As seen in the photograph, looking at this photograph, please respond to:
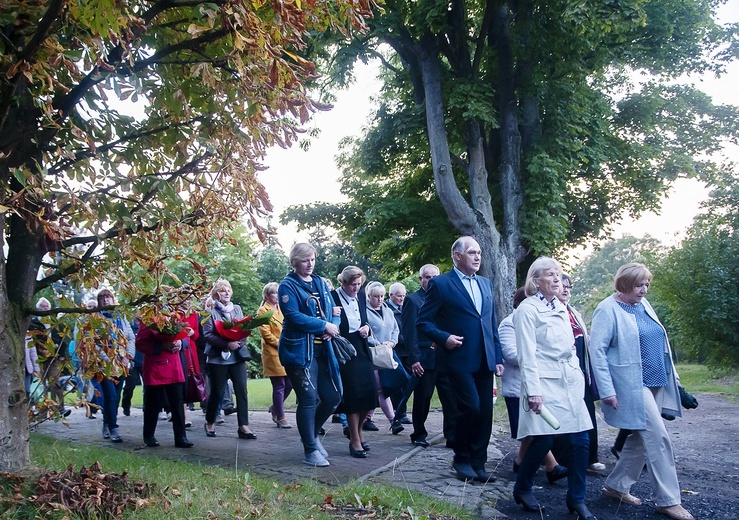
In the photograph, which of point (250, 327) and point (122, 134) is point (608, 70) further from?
point (122, 134)

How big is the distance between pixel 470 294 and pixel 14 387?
398 centimetres

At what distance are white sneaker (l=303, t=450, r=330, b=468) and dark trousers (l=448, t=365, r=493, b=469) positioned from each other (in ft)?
4.15

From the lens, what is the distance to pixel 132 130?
210 inches

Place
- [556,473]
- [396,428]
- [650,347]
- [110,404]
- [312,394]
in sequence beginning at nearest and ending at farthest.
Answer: [650,347] → [556,473] → [312,394] → [110,404] → [396,428]

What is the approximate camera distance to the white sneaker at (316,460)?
22.5 feet

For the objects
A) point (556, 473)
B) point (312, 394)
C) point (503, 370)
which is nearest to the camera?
point (556, 473)

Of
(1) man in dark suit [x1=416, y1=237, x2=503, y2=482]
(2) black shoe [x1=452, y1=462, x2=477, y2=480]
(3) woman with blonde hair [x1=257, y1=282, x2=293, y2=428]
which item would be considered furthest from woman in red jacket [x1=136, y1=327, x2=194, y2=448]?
(2) black shoe [x1=452, y1=462, x2=477, y2=480]

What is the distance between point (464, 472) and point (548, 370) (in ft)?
4.95

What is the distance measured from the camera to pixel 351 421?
7.67 metres

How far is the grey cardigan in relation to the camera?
598 cm

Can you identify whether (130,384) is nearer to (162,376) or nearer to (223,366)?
(223,366)

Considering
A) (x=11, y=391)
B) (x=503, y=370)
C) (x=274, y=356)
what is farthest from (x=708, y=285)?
(x=11, y=391)

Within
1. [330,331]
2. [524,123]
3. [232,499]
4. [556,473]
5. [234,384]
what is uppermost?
[524,123]

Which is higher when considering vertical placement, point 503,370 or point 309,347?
point 309,347
